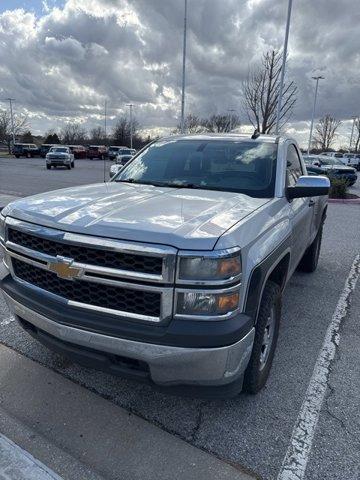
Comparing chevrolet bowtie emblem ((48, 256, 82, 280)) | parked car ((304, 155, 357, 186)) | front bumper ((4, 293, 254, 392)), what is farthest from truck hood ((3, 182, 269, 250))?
parked car ((304, 155, 357, 186))

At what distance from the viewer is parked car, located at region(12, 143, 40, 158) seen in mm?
49031

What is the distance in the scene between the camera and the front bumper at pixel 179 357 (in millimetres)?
2086

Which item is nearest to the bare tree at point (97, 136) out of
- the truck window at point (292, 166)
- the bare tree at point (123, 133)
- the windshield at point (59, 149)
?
the bare tree at point (123, 133)

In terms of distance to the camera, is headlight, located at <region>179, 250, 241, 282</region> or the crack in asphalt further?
the crack in asphalt

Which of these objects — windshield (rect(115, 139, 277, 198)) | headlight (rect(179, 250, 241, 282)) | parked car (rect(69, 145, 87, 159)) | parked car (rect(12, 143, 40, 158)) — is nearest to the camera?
headlight (rect(179, 250, 241, 282))

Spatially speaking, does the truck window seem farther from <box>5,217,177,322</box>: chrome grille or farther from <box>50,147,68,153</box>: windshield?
<box>50,147,68,153</box>: windshield

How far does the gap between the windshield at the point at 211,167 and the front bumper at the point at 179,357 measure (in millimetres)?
1499

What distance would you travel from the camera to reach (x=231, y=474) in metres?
2.19

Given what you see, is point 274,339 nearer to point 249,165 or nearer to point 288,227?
point 288,227

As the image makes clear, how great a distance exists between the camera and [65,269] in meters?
2.29

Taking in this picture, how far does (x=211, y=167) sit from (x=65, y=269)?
1.85 m

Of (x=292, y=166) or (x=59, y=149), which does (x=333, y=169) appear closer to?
(x=292, y=166)

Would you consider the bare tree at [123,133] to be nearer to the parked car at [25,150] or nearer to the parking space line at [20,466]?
the parked car at [25,150]

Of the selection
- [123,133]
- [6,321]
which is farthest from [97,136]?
[6,321]
